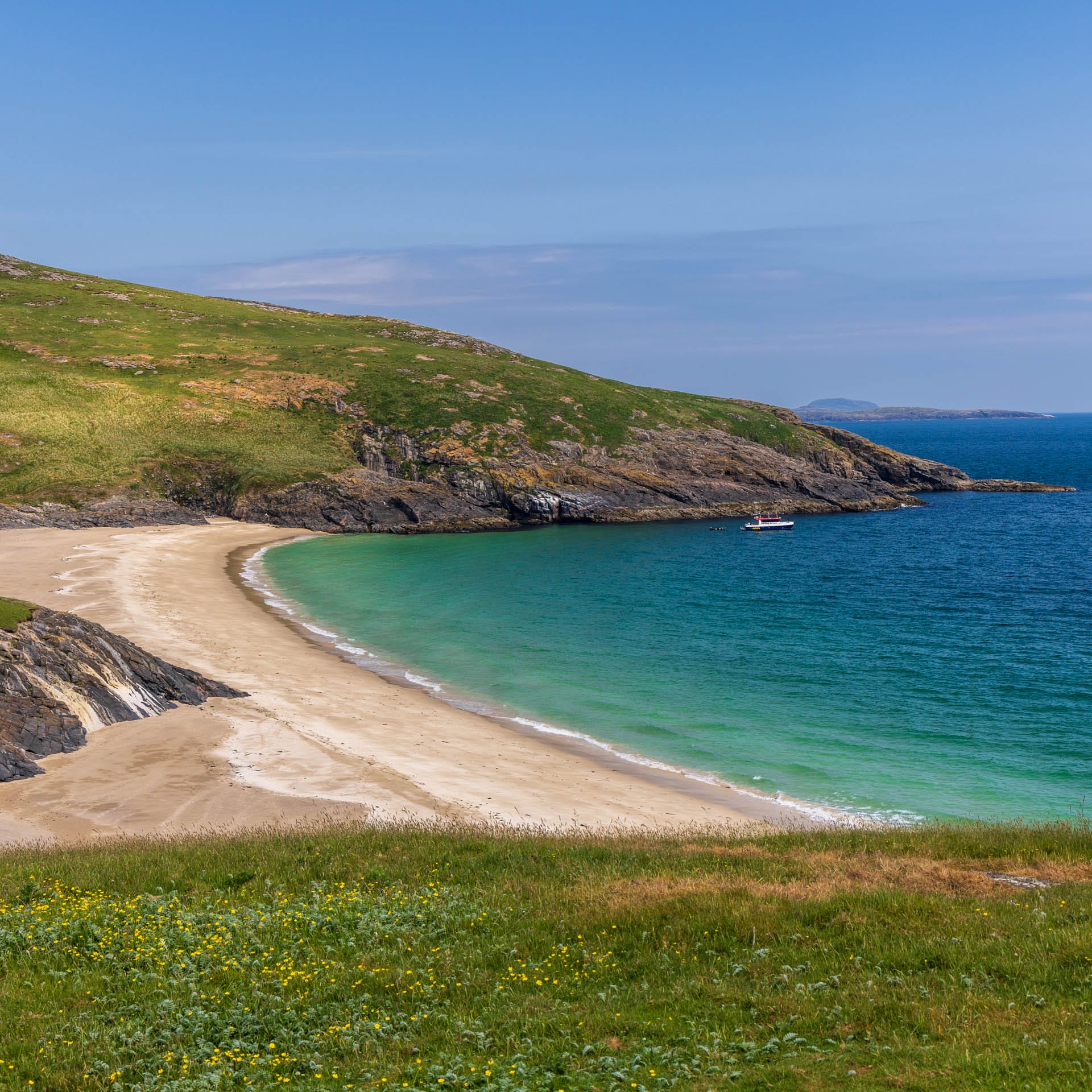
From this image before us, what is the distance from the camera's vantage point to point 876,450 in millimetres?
151625

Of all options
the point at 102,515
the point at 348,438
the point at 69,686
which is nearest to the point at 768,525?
the point at 348,438

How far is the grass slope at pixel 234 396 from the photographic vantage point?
106188 mm

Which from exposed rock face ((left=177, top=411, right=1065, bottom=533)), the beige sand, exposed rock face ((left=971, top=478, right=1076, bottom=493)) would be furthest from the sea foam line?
exposed rock face ((left=971, top=478, right=1076, bottom=493))

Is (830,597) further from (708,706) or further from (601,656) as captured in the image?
(708,706)

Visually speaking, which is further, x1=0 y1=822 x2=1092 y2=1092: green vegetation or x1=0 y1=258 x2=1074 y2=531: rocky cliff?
x1=0 y1=258 x2=1074 y2=531: rocky cliff

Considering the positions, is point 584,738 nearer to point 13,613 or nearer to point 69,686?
point 69,686

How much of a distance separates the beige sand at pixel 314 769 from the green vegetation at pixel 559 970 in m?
8.33

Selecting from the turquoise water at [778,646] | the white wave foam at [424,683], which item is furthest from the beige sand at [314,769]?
the turquoise water at [778,646]

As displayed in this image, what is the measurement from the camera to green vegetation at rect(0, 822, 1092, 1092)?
9773mm

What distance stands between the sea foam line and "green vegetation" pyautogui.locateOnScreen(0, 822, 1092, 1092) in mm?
9242

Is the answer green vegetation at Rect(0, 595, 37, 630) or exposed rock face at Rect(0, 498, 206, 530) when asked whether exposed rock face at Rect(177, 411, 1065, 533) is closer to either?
exposed rock face at Rect(0, 498, 206, 530)

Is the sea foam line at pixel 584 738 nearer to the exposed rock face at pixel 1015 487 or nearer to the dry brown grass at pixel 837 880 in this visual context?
Answer: the dry brown grass at pixel 837 880

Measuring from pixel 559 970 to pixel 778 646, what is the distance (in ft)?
132

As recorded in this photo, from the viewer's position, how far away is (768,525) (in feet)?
355
